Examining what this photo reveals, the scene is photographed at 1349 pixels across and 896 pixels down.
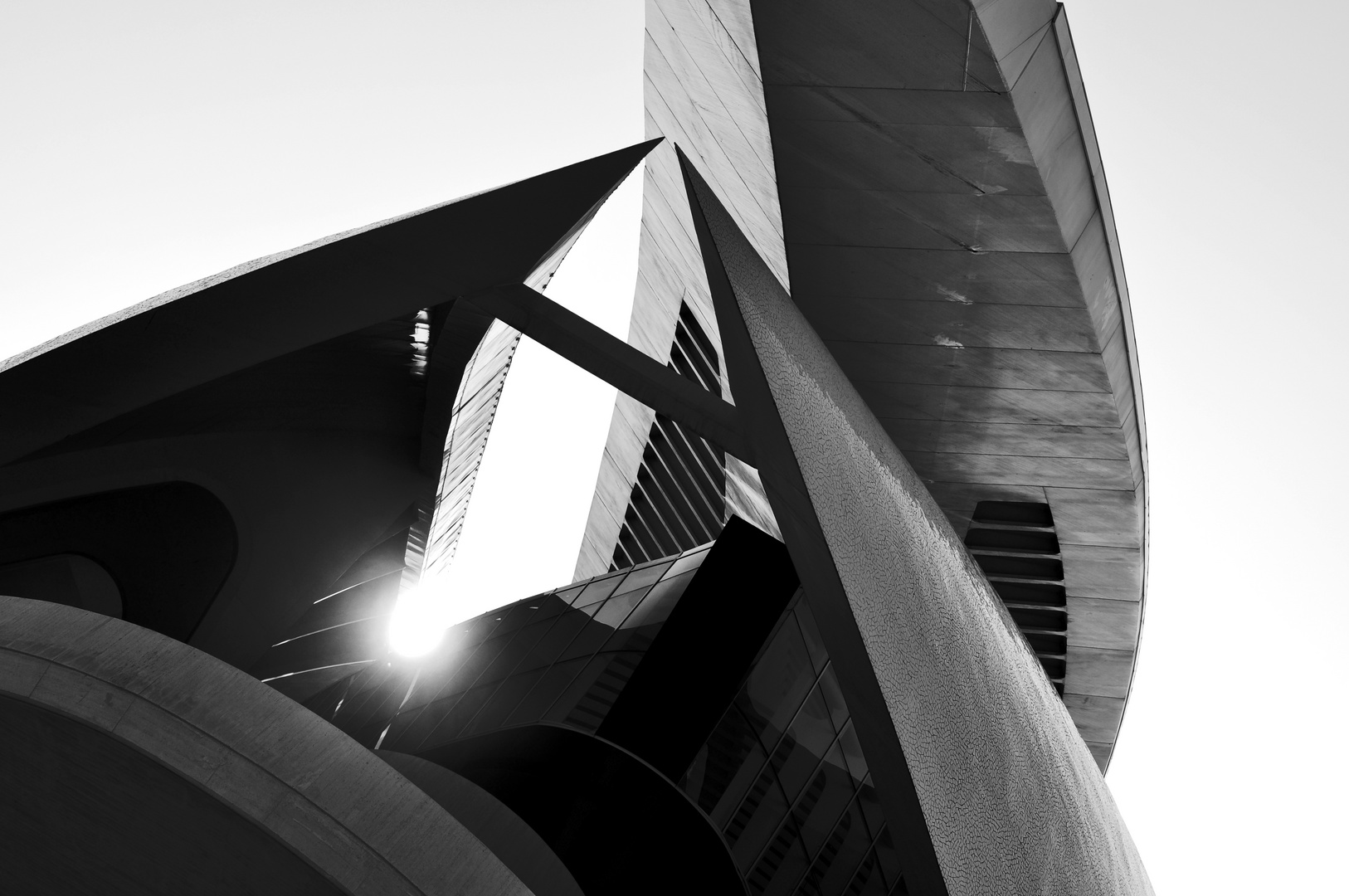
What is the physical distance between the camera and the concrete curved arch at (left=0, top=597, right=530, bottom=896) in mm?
4234

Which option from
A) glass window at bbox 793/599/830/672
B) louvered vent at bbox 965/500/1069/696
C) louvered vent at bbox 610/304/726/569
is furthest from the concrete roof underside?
louvered vent at bbox 610/304/726/569

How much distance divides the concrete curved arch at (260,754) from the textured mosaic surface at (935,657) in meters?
1.80

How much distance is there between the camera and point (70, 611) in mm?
5023

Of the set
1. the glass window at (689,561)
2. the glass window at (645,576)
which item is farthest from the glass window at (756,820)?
the glass window at (645,576)

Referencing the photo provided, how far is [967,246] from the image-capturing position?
1345cm

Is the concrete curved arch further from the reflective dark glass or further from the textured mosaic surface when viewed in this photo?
the reflective dark glass

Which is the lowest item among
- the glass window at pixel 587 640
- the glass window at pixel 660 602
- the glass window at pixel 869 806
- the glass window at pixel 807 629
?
the glass window at pixel 869 806

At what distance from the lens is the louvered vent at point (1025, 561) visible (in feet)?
60.4

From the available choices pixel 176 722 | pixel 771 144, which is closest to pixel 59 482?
pixel 176 722

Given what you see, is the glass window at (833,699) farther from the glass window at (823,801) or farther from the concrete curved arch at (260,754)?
the concrete curved arch at (260,754)

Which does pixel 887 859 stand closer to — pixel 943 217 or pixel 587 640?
pixel 587 640

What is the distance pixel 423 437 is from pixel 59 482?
6.03m

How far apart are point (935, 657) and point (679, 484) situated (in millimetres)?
19697

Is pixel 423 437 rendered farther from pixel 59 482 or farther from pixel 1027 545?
pixel 1027 545
